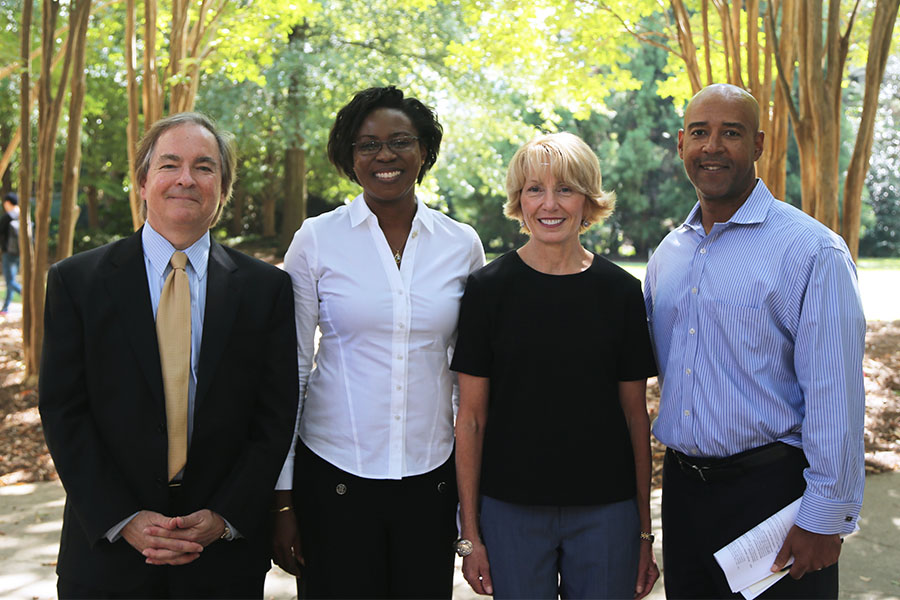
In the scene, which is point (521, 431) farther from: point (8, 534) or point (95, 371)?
point (8, 534)

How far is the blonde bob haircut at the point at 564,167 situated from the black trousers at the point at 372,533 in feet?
3.33

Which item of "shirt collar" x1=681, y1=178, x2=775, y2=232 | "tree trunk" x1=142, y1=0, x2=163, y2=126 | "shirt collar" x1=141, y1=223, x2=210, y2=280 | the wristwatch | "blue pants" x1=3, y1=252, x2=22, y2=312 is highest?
"tree trunk" x1=142, y1=0, x2=163, y2=126

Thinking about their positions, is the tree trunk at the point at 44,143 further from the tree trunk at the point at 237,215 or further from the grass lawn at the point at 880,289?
the tree trunk at the point at 237,215

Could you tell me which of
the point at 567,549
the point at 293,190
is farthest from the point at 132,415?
the point at 293,190

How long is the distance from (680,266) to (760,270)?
32 cm

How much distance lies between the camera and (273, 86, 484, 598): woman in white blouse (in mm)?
2861

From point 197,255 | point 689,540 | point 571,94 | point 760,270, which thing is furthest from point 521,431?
point 571,94

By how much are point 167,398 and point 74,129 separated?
259 inches

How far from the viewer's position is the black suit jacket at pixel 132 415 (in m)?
2.54

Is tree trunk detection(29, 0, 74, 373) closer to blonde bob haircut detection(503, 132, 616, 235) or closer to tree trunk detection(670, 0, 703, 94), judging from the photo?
tree trunk detection(670, 0, 703, 94)

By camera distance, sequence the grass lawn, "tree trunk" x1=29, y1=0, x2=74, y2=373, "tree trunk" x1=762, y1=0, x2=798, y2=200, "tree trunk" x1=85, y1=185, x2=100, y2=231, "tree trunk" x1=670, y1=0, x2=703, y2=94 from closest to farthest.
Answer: "tree trunk" x1=762, y1=0, x2=798, y2=200, "tree trunk" x1=670, y1=0, x2=703, y2=94, "tree trunk" x1=29, y1=0, x2=74, y2=373, the grass lawn, "tree trunk" x1=85, y1=185, x2=100, y2=231

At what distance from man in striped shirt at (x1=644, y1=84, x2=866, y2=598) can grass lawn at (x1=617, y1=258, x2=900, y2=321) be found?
645 cm

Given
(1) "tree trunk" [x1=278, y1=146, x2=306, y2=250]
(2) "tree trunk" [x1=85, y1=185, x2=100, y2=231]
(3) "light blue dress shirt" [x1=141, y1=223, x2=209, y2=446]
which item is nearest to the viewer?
(3) "light blue dress shirt" [x1=141, y1=223, x2=209, y2=446]

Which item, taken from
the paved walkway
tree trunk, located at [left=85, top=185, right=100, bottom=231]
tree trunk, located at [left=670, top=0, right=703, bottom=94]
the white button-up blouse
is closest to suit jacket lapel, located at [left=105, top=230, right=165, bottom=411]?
the white button-up blouse
